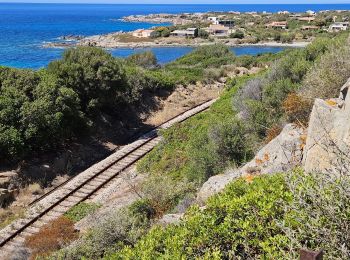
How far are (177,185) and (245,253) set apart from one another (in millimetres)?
8776

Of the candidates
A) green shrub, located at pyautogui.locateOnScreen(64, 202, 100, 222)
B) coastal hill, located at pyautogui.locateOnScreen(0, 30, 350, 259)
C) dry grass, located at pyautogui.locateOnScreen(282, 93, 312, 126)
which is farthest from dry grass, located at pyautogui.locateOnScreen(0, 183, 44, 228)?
dry grass, located at pyautogui.locateOnScreen(282, 93, 312, 126)

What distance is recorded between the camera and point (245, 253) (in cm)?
702

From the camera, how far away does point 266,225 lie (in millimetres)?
6887

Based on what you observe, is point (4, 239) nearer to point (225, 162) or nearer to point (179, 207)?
point (179, 207)

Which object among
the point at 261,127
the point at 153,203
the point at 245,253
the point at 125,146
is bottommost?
the point at 125,146

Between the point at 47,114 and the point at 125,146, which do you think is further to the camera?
the point at 125,146

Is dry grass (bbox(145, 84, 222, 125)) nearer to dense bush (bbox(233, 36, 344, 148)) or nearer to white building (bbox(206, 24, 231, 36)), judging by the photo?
dense bush (bbox(233, 36, 344, 148))

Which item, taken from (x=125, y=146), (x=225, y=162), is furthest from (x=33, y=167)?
(x=225, y=162)

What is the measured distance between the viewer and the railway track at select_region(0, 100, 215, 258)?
14578mm

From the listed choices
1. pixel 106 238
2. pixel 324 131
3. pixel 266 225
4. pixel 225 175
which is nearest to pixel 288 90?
pixel 225 175

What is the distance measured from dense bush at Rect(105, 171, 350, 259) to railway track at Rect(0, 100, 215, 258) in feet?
24.8

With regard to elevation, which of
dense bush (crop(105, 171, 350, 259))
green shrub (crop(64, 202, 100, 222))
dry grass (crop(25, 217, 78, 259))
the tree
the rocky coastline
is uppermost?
dense bush (crop(105, 171, 350, 259))

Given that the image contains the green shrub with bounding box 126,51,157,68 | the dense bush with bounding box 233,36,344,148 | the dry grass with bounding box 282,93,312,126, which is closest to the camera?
the dry grass with bounding box 282,93,312,126

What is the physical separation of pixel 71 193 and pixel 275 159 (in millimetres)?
8834
